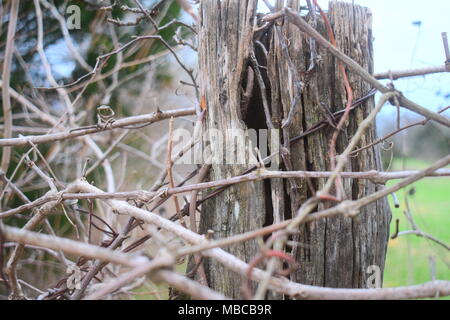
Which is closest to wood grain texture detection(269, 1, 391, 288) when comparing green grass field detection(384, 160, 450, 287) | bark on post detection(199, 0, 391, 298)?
A: bark on post detection(199, 0, 391, 298)

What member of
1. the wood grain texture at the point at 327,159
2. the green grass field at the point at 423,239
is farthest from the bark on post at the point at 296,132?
the green grass field at the point at 423,239

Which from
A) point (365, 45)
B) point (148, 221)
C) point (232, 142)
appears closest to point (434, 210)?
point (365, 45)

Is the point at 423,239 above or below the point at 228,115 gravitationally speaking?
below

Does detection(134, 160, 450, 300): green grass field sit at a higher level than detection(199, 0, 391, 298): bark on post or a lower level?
lower

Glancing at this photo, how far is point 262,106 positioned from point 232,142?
134mm

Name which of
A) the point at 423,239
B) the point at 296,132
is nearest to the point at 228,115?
the point at 296,132

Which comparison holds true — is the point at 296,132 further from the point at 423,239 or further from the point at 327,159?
the point at 423,239

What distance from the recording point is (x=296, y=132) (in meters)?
1.06

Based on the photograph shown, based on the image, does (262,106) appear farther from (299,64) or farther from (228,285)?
(228,285)

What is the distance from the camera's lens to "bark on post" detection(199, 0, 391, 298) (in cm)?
104

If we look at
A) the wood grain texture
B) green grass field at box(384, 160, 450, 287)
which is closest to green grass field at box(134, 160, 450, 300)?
green grass field at box(384, 160, 450, 287)

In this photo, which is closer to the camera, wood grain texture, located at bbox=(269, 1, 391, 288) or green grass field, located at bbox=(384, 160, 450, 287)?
wood grain texture, located at bbox=(269, 1, 391, 288)

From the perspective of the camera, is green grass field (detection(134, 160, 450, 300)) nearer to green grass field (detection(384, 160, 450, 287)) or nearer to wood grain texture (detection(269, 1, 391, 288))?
→ green grass field (detection(384, 160, 450, 287))
